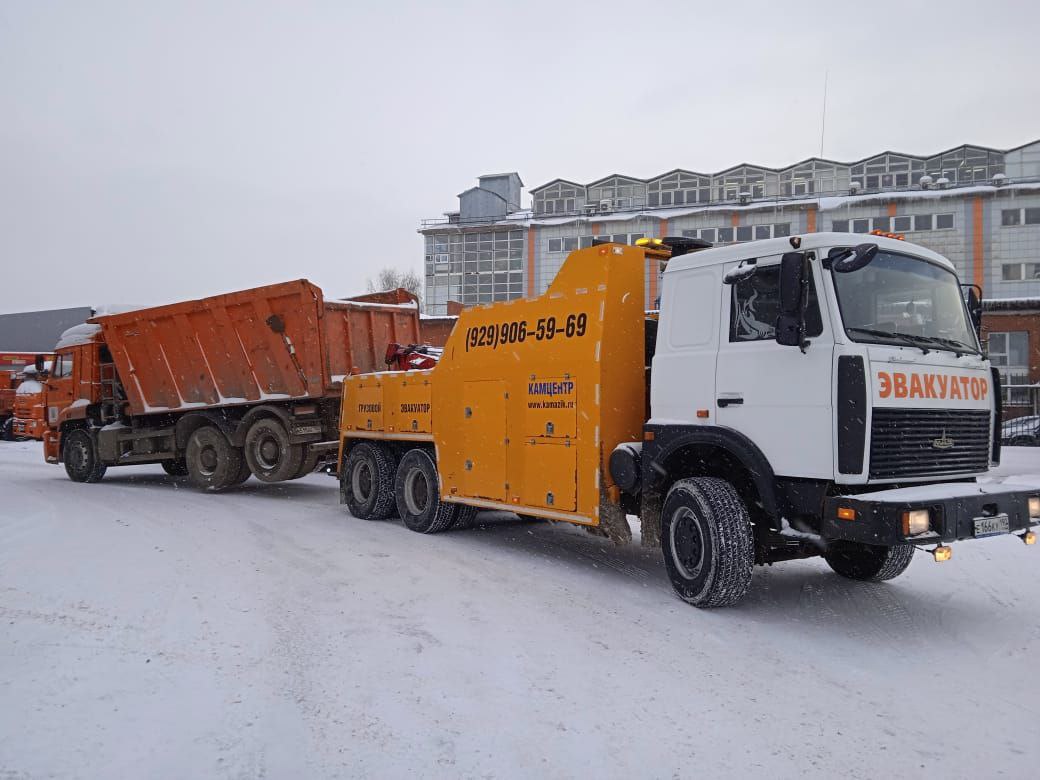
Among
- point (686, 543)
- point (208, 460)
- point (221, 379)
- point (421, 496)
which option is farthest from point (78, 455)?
point (686, 543)

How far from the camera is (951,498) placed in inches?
185

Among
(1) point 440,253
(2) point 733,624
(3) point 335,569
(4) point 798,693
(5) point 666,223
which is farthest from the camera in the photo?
(1) point 440,253

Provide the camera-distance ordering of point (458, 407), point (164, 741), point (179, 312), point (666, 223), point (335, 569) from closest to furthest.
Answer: point (164, 741) < point (335, 569) < point (458, 407) < point (179, 312) < point (666, 223)

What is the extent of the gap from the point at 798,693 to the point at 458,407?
4797 mm

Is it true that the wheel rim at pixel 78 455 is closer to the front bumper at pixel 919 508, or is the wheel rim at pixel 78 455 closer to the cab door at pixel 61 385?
the cab door at pixel 61 385

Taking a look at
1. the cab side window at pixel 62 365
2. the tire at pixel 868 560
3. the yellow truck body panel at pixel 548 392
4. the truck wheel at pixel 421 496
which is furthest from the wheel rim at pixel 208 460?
the tire at pixel 868 560

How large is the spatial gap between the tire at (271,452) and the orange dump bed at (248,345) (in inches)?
17.8

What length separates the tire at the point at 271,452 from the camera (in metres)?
11.4

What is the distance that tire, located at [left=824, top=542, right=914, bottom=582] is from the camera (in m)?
6.17

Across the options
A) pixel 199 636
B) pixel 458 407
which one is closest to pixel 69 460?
pixel 458 407

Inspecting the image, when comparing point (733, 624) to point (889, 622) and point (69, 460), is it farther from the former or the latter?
point (69, 460)

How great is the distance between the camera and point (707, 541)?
18.1 feet

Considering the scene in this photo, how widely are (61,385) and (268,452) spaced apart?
20.6 ft

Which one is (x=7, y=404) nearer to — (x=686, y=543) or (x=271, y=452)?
(x=271, y=452)
